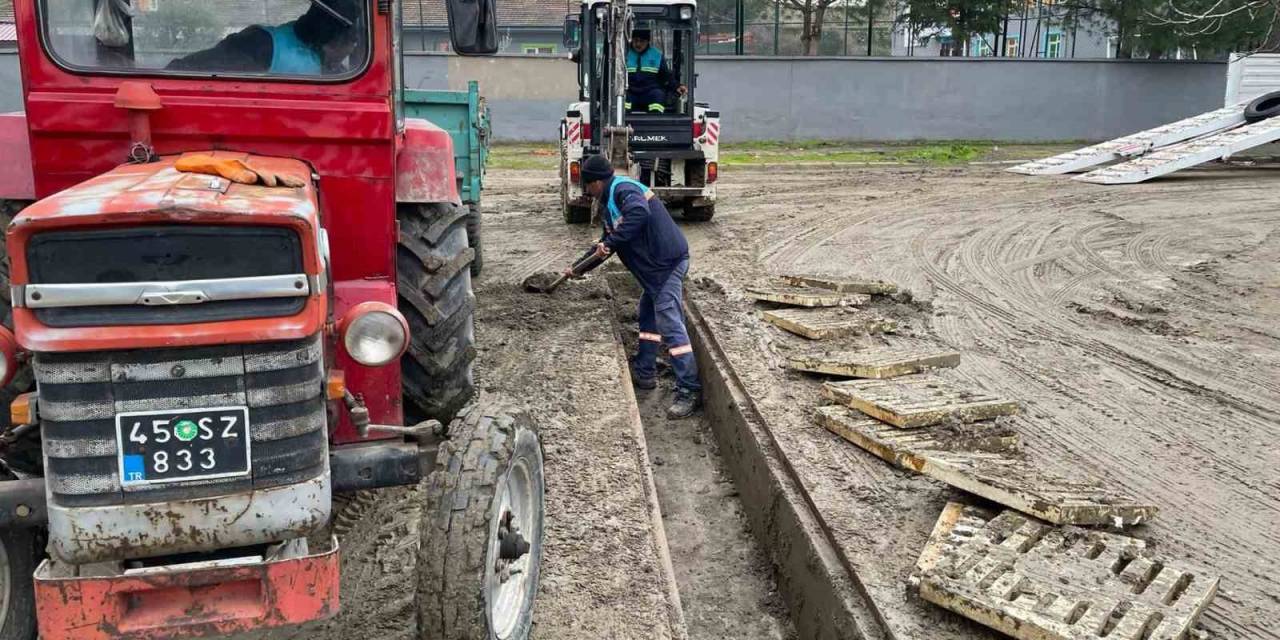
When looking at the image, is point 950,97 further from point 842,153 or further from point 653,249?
point 653,249

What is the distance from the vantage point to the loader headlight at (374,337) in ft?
12.0

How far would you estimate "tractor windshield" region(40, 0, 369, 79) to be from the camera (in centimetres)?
420

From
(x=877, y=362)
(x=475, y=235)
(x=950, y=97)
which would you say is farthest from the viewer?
(x=950, y=97)

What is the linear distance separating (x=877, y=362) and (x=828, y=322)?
129 centimetres

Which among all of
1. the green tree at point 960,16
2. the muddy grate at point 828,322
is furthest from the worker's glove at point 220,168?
the green tree at point 960,16

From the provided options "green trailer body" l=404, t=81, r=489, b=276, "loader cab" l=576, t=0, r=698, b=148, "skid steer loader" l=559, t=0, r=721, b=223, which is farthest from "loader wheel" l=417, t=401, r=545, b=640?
"loader cab" l=576, t=0, r=698, b=148

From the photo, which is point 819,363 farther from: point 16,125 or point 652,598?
point 16,125

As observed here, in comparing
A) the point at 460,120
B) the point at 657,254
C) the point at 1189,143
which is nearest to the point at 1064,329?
the point at 657,254

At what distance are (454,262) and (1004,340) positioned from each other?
194 inches

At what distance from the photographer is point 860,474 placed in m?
5.55

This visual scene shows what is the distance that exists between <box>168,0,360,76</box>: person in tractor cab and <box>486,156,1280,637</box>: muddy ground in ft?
9.82

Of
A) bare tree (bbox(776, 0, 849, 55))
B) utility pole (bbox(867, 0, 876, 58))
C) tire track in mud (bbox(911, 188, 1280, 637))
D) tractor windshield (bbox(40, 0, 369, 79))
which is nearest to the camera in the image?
tractor windshield (bbox(40, 0, 369, 79))

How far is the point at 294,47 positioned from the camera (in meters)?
4.34

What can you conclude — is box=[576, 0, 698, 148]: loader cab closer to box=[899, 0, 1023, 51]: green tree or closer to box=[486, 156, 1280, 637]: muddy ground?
box=[486, 156, 1280, 637]: muddy ground
